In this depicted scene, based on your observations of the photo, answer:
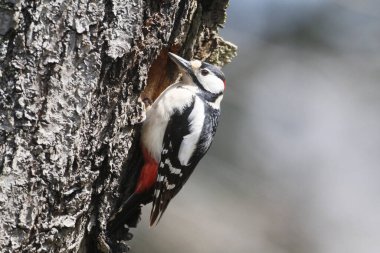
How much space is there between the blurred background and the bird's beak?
1.23 m

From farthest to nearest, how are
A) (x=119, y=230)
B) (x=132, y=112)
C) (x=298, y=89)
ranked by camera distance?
(x=298, y=89) → (x=119, y=230) → (x=132, y=112)

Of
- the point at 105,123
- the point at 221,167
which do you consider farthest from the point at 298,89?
the point at 105,123

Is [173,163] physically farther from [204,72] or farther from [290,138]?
[290,138]

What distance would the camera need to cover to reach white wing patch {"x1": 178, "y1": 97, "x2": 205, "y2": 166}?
302 centimetres

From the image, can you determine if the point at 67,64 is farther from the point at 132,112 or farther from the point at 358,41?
the point at 358,41

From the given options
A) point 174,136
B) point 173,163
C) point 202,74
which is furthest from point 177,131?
point 202,74

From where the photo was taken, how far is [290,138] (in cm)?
547

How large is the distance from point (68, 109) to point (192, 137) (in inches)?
38.4

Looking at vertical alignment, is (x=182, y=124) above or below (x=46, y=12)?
below

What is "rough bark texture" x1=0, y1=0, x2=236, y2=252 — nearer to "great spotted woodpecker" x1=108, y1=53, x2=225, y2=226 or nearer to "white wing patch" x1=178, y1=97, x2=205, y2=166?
"great spotted woodpecker" x1=108, y1=53, x2=225, y2=226

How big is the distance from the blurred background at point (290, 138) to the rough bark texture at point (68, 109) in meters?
1.61

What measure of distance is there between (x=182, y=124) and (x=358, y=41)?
138 inches

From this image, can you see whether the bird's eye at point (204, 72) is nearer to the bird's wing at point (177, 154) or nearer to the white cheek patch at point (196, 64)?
the white cheek patch at point (196, 64)

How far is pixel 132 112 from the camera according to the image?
2.58m
